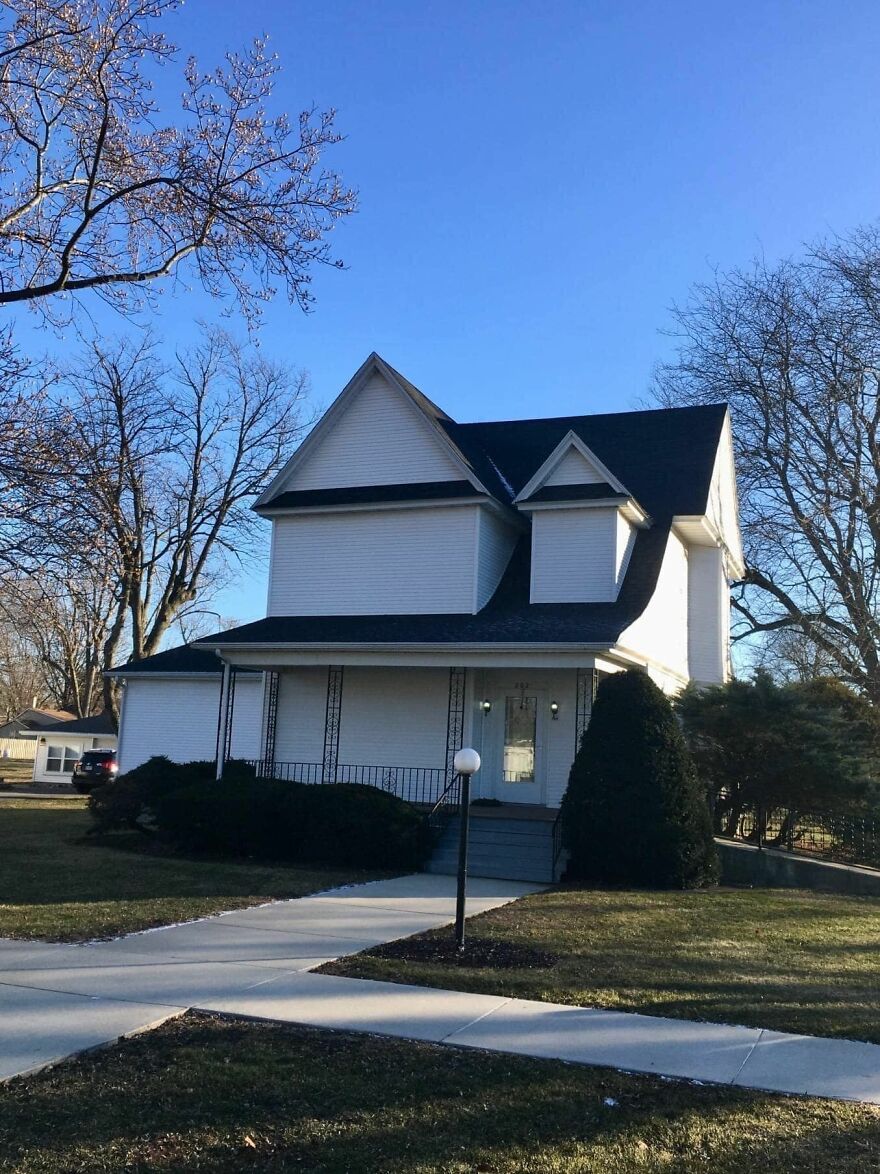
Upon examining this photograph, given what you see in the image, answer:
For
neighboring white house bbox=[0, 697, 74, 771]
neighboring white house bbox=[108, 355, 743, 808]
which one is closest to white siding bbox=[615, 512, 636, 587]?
neighboring white house bbox=[108, 355, 743, 808]

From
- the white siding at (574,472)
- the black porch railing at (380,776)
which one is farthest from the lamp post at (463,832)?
the white siding at (574,472)

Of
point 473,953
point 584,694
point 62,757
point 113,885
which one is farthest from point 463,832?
point 62,757

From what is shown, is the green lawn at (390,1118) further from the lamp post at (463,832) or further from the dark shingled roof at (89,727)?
the dark shingled roof at (89,727)

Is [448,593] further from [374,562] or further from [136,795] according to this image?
[136,795]

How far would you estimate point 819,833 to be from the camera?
63.0ft

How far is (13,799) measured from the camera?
28.8 m

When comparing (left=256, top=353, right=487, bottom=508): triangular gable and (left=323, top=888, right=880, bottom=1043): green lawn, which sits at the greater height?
(left=256, top=353, right=487, bottom=508): triangular gable

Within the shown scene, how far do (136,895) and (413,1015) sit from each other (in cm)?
602

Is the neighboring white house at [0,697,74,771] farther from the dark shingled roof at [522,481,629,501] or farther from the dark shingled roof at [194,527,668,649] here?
the dark shingled roof at [522,481,629,501]

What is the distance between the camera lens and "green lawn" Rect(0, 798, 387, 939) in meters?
10.4

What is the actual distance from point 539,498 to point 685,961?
39.4 ft

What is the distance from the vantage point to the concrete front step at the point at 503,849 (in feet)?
51.3

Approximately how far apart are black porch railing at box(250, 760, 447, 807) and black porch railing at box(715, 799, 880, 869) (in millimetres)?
5455

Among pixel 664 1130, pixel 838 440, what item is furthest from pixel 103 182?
pixel 838 440
